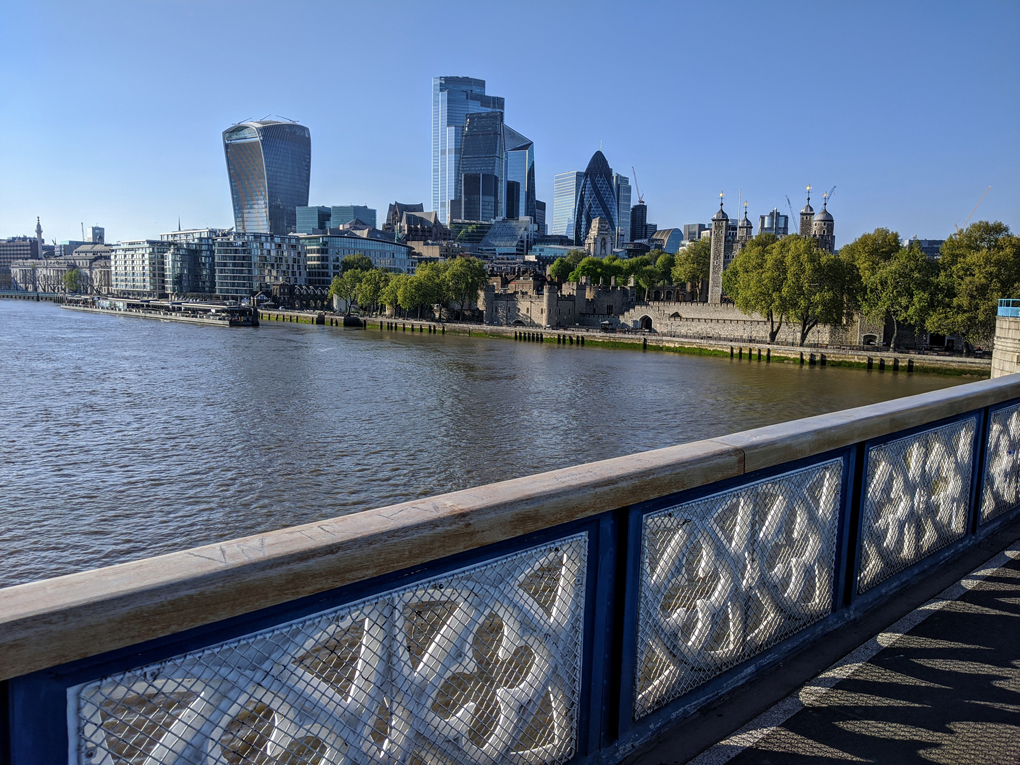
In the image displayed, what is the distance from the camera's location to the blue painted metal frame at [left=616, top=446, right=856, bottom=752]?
3115 mm

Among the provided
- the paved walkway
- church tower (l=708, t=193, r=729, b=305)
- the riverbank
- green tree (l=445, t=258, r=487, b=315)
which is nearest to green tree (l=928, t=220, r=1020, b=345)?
the riverbank

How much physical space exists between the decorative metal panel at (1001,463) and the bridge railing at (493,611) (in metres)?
1.34

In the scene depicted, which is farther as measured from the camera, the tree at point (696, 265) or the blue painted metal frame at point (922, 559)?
the tree at point (696, 265)

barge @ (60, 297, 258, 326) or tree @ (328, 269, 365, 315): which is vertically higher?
tree @ (328, 269, 365, 315)

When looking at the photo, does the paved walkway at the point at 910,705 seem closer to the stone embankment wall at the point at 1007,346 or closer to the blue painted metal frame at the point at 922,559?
the blue painted metal frame at the point at 922,559

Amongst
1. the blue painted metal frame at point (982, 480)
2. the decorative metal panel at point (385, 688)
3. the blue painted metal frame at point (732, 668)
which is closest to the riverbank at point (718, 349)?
the blue painted metal frame at point (982, 480)

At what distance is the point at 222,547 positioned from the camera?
7.06ft

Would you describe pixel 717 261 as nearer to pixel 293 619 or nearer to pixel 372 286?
pixel 372 286

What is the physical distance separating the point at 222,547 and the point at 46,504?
16.8m

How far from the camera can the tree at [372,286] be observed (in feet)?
359

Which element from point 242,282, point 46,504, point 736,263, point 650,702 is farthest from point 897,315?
point 242,282

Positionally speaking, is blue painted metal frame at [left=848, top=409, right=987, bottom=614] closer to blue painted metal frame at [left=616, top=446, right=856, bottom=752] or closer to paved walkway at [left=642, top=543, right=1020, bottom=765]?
blue painted metal frame at [left=616, top=446, right=856, bottom=752]

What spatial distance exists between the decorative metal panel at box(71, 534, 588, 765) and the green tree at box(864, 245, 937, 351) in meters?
57.6

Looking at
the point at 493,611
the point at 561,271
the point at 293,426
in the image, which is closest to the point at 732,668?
the point at 493,611
